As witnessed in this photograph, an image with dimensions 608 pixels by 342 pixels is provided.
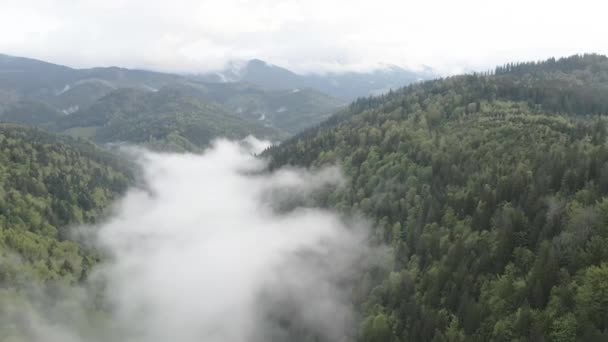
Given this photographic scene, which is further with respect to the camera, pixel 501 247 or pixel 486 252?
pixel 486 252

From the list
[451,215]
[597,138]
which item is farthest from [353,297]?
[597,138]

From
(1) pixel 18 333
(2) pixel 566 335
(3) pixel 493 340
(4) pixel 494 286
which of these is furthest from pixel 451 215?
(1) pixel 18 333

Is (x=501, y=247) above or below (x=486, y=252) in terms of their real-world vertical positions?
above

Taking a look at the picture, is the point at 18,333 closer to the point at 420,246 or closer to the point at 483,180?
the point at 420,246

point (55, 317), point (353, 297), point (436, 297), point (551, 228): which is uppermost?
point (551, 228)

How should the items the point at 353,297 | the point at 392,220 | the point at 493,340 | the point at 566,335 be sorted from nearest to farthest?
the point at 566,335 < the point at 493,340 < the point at 353,297 < the point at 392,220

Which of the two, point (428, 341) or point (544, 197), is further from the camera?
point (544, 197)

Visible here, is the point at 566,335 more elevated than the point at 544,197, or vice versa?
the point at 544,197

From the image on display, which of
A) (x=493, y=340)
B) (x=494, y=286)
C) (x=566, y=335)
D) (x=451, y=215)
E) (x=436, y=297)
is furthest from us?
(x=451, y=215)

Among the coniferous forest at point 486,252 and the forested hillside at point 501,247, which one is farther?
the coniferous forest at point 486,252

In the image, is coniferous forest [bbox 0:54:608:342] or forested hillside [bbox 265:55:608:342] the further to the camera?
coniferous forest [bbox 0:54:608:342]
